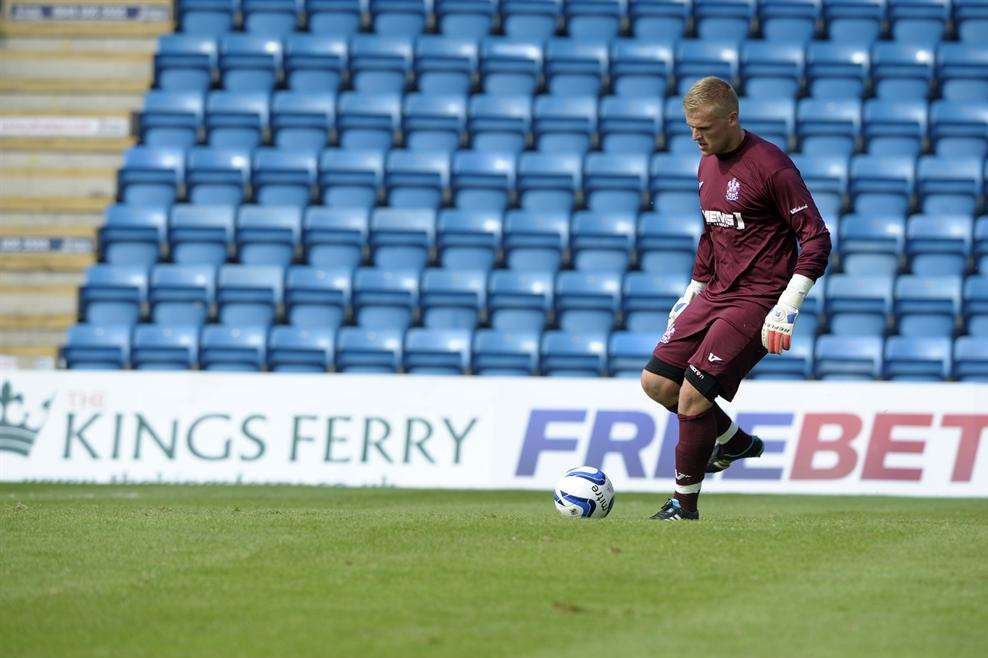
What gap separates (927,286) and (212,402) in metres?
8.41

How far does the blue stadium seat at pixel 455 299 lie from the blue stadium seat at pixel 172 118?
184 inches

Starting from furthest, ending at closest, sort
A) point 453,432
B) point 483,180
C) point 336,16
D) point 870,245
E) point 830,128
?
point 336,16, point 830,128, point 483,180, point 870,245, point 453,432

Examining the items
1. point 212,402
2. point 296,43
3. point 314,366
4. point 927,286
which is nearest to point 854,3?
point 927,286

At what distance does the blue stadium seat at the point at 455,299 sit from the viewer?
1789cm

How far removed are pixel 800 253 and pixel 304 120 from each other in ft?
41.6

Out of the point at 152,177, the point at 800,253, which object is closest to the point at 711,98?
the point at 800,253

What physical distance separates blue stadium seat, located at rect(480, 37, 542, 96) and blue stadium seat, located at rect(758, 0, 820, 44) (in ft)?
10.7

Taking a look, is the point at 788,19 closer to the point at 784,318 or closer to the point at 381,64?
the point at 381,64

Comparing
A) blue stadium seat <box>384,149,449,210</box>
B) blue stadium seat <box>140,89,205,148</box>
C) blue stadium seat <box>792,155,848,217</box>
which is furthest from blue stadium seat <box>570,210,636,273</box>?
blue stadium seat <box>140,89,205,148</box>

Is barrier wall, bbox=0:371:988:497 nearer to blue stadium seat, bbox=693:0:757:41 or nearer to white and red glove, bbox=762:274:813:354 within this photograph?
white and red glove, bbox=762:274:813:354

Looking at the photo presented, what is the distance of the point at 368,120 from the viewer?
2027 centimetres

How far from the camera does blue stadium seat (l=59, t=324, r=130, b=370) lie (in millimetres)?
17703

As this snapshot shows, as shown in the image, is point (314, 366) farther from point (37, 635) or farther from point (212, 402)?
point (37, 635)

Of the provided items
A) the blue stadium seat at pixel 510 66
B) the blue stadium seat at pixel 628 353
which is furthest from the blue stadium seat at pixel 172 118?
the blue stadium seat at pixel 628 353
